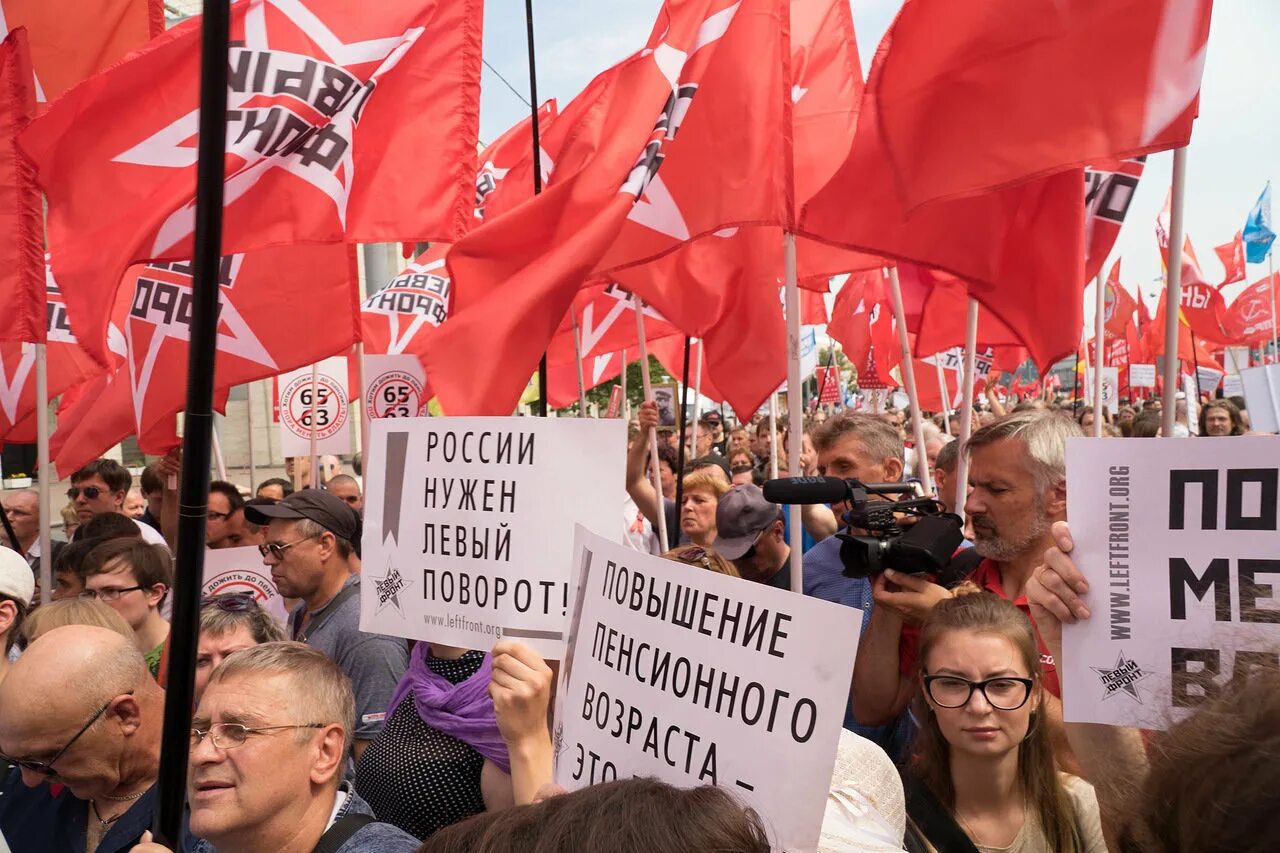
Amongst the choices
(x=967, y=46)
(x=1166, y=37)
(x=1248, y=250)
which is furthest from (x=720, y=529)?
(x=1248, y=250)

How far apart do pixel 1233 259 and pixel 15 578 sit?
1760 cm

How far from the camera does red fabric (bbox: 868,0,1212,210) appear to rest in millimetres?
3215

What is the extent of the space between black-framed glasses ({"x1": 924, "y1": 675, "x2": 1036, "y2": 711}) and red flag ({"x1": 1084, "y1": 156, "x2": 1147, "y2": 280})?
2374 millimetres

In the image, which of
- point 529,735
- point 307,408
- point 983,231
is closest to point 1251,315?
point 307,408

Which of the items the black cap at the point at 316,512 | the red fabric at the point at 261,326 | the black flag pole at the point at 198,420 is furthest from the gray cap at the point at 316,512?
the black flag pole at the point at 198,420

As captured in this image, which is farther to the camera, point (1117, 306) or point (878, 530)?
point (1117, 306)

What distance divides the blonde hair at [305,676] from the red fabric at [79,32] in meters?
4.11

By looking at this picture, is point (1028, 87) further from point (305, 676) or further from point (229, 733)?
point (229, 733)

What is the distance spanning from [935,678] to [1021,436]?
3.12 feet

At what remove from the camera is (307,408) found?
9156 millimetres

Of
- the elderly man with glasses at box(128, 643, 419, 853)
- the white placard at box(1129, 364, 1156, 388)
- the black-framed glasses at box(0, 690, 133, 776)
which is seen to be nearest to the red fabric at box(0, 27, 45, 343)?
the black-framed glasses at box(0, 690, 133, 776)

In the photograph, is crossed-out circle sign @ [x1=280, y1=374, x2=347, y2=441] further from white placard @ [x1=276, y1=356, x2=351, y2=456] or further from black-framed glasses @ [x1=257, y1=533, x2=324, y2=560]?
black-framed glasses @ [x1=257, y1=533, x2=324, y2=560]

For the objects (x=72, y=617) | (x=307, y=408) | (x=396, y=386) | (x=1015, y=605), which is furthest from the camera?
(x=307, y=408)

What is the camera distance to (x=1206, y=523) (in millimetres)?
2016
